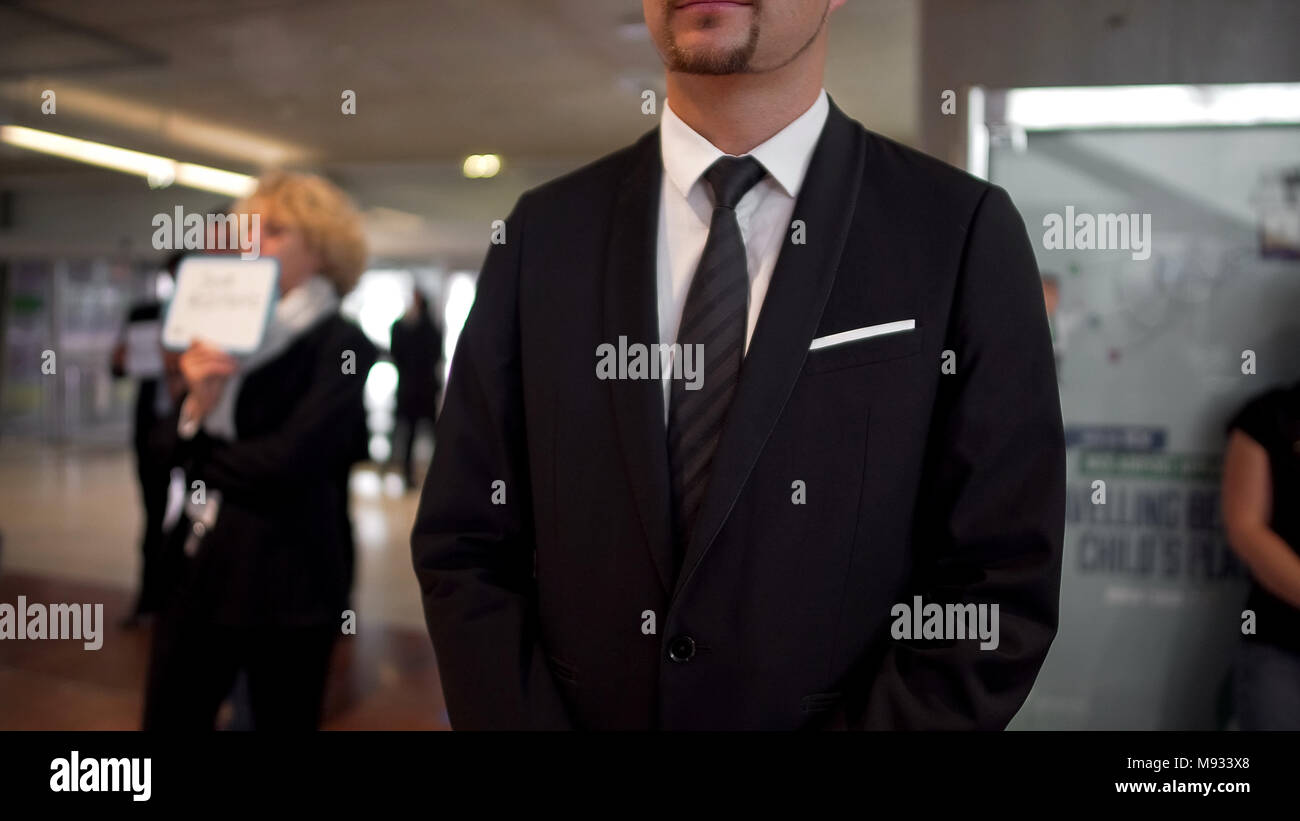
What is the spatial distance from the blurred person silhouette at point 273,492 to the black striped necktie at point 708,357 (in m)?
1.22

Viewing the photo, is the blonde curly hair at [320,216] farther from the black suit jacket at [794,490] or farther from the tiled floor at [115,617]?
the tiled floor at [115,617]

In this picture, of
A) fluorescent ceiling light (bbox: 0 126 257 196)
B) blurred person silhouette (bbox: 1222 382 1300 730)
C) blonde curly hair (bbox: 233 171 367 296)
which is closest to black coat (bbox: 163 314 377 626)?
blonde curly hair (bbox: 233 171 367 296)

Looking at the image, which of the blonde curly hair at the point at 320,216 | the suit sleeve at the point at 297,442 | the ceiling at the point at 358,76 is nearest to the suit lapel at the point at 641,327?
the suit sleeve at the point at 297,442

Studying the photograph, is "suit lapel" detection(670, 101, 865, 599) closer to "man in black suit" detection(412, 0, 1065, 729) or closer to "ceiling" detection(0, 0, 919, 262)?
"man in black suit" detection(412, 0, 1065, 729)

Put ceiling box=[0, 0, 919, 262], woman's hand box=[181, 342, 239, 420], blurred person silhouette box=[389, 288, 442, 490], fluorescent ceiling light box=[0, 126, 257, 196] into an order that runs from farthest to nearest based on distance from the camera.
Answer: blurred person silhouette box=[389, 288, 442, 490]
fluorescent ceiling light box=[0, 126, 257, 196]
ceiling box=[0, 0, 919, 262]
woman's hand box=[181, 342, 239, 420]

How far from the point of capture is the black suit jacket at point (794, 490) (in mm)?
994

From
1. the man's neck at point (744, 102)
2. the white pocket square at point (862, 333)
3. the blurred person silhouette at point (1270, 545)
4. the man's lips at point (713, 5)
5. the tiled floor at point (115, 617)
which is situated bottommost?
the tiled floor at point (115, 617)

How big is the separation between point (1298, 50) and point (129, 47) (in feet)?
16.0

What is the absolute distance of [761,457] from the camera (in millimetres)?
1020

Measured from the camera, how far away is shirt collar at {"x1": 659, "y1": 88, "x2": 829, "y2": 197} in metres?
1.10

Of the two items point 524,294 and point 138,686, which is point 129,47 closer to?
point 138,686

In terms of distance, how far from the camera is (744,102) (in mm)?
1086

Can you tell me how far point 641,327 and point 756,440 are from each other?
20cm

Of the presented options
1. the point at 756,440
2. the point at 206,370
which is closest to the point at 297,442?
the point at 206,370
